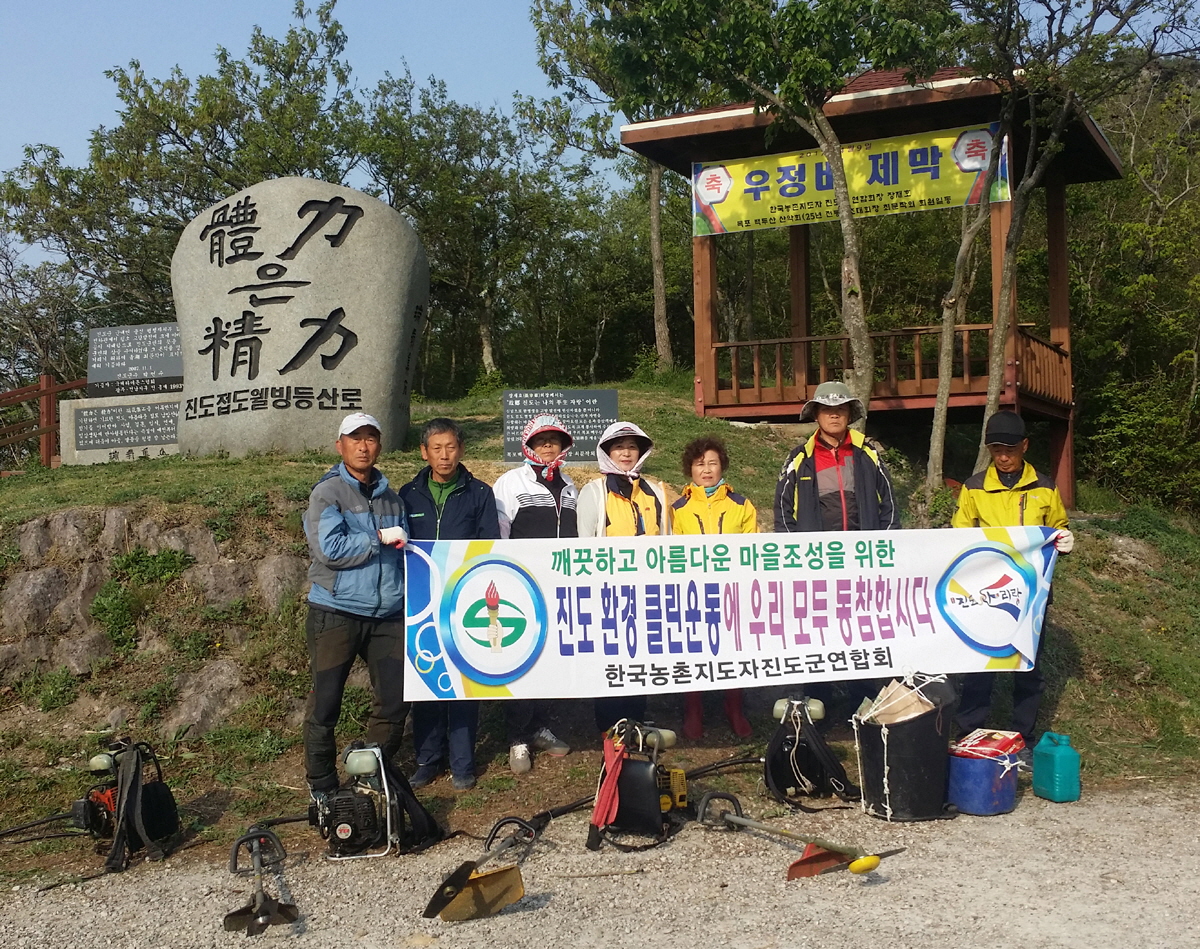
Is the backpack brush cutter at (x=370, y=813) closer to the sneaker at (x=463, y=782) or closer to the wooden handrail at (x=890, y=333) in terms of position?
the sneaker at (x=463, y=782)

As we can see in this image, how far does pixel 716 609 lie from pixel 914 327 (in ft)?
35.7

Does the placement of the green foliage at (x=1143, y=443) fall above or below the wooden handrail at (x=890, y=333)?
below

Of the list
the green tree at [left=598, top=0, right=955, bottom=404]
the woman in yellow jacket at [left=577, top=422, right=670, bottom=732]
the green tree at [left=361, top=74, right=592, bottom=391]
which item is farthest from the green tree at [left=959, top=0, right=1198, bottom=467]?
the green tree at [left=361, top=74, right=592, bottom=391]

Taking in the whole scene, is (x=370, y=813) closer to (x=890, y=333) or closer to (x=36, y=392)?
(x=890, y=333)

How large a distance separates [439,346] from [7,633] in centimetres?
3171

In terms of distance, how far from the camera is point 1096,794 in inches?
216

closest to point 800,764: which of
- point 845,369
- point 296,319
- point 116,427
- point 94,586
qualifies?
point 94,586

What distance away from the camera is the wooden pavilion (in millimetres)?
13703

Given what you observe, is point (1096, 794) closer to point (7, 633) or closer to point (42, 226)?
point (7, 633)

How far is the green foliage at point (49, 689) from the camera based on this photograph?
6254 mm

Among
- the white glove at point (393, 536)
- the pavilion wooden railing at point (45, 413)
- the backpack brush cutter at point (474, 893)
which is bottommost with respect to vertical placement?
the backpack brush cutter at point (474, 893)

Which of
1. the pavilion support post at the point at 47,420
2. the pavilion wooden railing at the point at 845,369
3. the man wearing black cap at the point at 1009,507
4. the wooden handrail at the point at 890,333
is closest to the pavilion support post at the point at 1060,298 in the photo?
the pavilion wooden railing at the point at 845,369

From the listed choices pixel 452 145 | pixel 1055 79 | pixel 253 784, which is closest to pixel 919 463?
pixel 1055 79

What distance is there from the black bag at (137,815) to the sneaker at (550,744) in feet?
6.03
